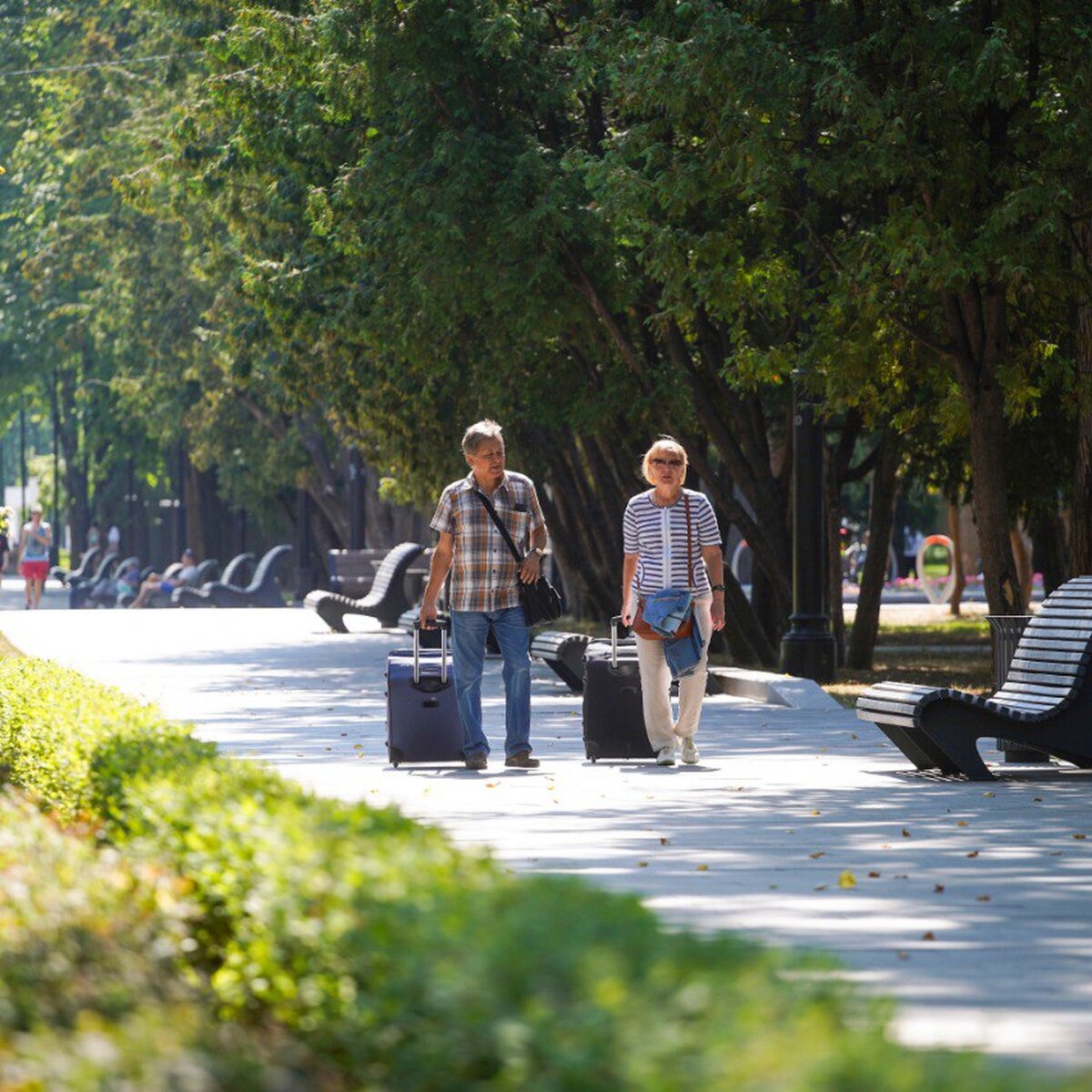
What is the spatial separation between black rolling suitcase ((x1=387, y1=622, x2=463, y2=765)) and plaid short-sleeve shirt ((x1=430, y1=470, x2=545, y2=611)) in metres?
0.43

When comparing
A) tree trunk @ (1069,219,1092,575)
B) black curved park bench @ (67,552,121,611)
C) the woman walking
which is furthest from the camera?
black curved park bench @ (67,552,121,611)

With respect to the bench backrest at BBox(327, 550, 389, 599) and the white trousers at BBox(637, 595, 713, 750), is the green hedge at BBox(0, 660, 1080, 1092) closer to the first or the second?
the white trousers at BBox(637, 595, 713, 750)

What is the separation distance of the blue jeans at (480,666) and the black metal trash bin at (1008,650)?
2721 mm

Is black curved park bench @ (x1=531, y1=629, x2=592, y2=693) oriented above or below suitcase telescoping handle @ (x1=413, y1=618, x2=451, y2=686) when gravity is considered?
below

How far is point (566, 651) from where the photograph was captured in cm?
1939

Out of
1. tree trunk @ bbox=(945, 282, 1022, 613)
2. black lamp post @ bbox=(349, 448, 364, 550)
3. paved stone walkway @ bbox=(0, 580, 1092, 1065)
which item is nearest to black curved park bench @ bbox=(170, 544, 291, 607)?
black lamp post @ bbox=(349, 448, 364, 550)

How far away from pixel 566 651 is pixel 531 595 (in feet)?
18.5

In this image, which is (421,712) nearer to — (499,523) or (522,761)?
(522,761)

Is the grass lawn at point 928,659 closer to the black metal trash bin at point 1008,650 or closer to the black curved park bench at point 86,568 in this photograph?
the black metal trash bin at point 1008,650

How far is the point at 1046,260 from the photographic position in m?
17.9

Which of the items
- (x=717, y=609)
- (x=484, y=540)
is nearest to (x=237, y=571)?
(x=717, y=609)

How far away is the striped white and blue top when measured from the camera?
14.0 m

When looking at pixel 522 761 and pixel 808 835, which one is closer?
pixel 808 835

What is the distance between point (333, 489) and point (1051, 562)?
22.9 meters
